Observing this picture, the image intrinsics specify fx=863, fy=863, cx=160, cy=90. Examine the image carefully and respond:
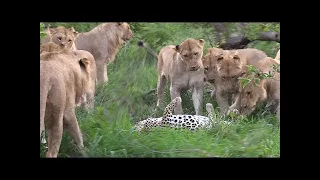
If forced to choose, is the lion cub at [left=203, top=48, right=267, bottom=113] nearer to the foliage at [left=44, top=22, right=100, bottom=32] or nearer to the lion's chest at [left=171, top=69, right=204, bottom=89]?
the lion's chest at [left=171, top=69, right=204, bottom=89]

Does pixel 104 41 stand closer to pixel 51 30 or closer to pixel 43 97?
pixel 51 30

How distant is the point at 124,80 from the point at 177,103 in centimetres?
52

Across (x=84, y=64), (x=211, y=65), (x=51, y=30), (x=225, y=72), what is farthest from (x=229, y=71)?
(x=51, y=30)

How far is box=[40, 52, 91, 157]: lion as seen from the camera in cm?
619

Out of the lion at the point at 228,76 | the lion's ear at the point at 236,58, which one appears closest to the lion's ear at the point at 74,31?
the lion at the point at 228,76

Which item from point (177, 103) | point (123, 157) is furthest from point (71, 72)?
point (177, 103)

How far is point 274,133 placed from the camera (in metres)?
6.86

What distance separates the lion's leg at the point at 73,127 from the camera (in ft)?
21.0

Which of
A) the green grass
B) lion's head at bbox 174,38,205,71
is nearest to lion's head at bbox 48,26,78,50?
the green grass

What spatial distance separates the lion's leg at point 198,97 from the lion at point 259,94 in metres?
0.28

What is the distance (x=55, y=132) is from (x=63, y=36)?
151 centimetres

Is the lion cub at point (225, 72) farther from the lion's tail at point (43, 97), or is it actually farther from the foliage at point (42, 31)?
the lion's tail at point (43, 97)

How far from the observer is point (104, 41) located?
8469 mm

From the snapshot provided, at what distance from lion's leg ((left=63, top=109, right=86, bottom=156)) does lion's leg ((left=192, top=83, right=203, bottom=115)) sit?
4.01 feet
